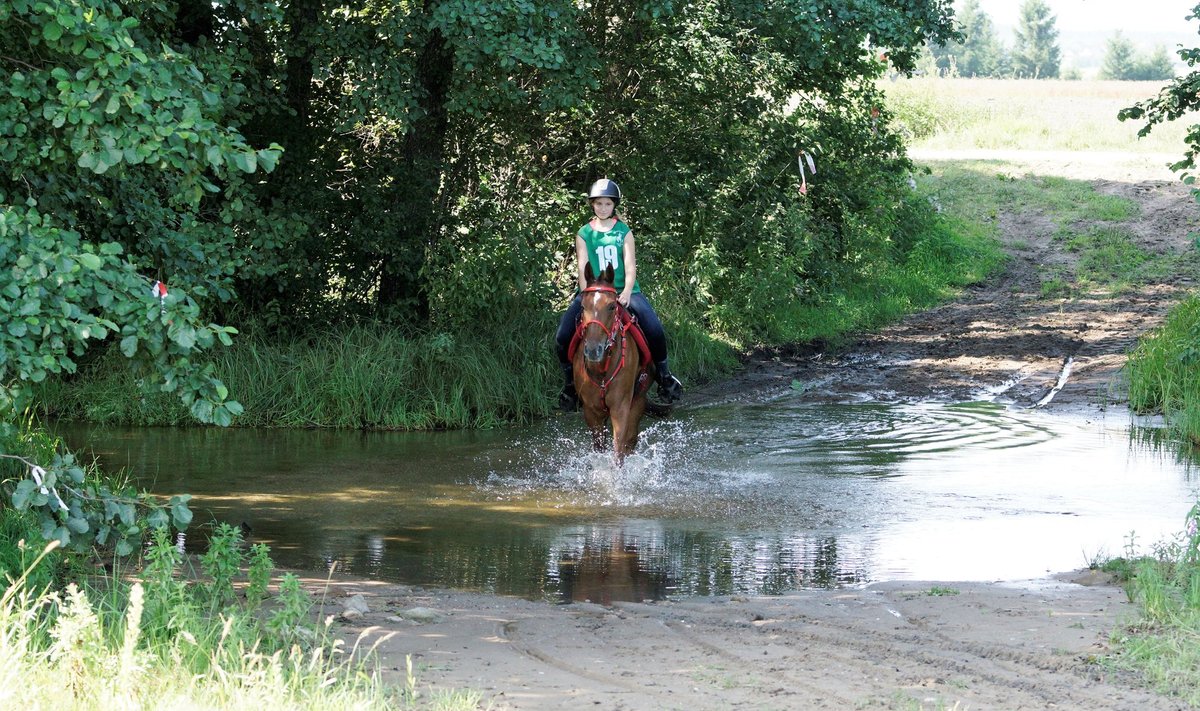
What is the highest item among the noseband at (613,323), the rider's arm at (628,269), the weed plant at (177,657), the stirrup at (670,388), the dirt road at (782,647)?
the rider's arm at (628,269)

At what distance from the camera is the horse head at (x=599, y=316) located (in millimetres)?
10914

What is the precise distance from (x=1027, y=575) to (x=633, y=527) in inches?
116

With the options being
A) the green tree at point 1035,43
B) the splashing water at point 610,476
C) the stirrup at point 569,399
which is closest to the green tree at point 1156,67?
the green tree at point 1035,43

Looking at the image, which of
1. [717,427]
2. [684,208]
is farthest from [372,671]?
[684,208]

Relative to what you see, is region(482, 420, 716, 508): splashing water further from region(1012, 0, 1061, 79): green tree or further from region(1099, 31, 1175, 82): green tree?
region(1012, 0, 1061, 79): green tree

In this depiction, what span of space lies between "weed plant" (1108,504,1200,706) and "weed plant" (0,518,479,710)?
3.01m

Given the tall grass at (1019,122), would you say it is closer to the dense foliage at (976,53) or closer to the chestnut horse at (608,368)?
the chestnut horse at (608,368)

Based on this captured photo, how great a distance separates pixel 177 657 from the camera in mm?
5246

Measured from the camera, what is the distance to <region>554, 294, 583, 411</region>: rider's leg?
1192 cm

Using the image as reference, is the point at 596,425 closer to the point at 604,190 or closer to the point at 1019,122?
the point at 604,190

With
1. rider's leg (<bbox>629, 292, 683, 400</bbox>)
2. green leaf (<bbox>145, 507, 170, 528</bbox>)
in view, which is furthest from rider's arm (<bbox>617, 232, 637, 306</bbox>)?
green leaf (<bbox>145, 507, 170, 528</bbox>)

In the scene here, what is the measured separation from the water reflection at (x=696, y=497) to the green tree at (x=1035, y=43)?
5456 inches

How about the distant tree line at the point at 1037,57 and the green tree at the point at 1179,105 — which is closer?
the green tree at the point at 1179,105

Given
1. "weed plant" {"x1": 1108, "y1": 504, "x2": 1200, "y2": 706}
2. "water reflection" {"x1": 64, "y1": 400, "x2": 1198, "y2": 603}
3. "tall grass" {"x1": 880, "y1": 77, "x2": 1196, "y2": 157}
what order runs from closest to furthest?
"weed plant" {"x1": 1108, "y1": 504, "x2": 1200, "y2": 706}
"water reflection" {"x1": 64, "y1": 400, "x2": 1198, "y2": 603}
"tall grass" {"x1": 880, "y1": 77, "x2": 1196, "y2": 157}
